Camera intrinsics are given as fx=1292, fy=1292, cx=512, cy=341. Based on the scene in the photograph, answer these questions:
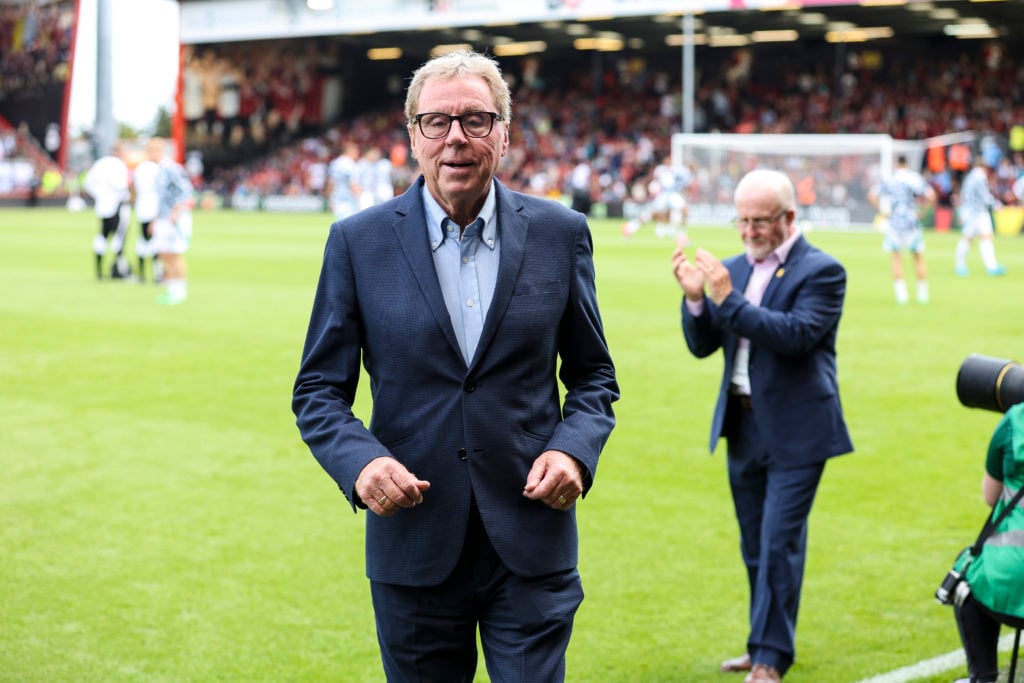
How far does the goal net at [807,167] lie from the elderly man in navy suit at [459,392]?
1274 inches

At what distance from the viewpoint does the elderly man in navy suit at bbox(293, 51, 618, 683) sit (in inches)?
118

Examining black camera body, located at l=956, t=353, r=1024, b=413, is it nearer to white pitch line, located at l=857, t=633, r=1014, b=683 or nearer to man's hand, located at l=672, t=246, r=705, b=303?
man's hand, located at l=672, t=246, r=705, b=303

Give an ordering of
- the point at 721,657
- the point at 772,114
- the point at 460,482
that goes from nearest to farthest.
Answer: the point at 460,482
the point at 721,657
the point at 772,114

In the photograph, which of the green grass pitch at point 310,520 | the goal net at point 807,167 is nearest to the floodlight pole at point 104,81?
the goal net at point 807,167

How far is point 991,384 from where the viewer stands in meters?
3.85

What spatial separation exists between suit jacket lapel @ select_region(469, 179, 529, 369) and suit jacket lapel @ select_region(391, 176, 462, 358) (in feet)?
0.25

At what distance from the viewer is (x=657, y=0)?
1624 inches

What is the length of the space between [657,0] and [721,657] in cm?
3817

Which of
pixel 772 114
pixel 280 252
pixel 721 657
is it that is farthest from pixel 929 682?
pixel 772 114

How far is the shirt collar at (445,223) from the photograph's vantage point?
3.08 meters

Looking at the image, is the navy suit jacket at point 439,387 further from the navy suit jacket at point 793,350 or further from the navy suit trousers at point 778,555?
the navy suit trousers at point 778,555

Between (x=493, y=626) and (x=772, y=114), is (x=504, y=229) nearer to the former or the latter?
(x=493, y=626)

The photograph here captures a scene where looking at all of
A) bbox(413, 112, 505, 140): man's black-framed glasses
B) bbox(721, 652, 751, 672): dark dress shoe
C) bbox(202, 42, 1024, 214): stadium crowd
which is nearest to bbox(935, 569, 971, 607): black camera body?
bbox(721, 652, 751, 672): dark dress shoe

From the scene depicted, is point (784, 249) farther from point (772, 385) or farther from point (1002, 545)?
point (1002, 545)
